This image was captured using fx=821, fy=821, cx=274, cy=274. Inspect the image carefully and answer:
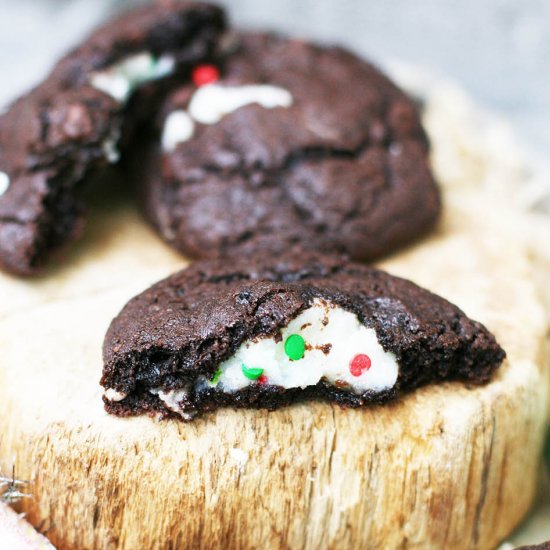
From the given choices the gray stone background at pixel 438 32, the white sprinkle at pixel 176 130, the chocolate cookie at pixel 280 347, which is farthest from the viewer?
the gray stone background at pixel 438 32

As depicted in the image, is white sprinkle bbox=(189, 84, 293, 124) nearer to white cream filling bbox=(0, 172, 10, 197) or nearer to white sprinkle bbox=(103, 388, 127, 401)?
white cream filling bbox=(0, 172, 10, 197)

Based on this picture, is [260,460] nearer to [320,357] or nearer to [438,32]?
[320,357]

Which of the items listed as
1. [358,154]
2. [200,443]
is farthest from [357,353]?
[358,154]

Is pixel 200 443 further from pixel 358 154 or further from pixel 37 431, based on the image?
pixel 358 154

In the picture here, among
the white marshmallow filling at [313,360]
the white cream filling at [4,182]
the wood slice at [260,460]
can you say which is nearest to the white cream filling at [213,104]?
the white cream filling at [4,182]

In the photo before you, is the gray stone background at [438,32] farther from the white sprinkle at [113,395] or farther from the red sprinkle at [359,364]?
the white sprinkle at [113,395]

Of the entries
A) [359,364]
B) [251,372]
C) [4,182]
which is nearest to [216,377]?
[251,372]

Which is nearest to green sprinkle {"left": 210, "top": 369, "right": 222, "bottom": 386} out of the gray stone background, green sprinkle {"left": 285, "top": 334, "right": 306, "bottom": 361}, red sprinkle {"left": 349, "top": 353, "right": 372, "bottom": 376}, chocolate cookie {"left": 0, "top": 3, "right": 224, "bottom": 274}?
green sprinkle {"left": 285, "top": 334, "right": 306, "bottom": 361}
